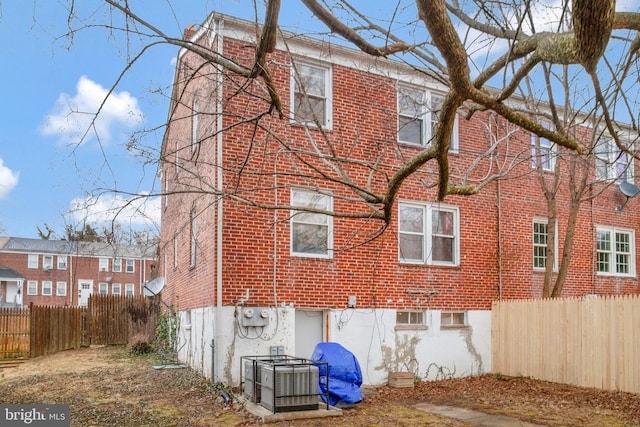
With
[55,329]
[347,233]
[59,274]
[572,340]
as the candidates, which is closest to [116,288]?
[59,274]

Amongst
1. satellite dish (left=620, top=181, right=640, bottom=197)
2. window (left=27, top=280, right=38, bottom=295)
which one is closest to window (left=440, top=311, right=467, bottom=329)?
satellite dish (left=620, top=181, right=640, bottom=197)

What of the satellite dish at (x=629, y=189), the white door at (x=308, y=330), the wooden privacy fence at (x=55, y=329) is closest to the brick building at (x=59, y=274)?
the wooden privacy fence at (x=55, y=329)

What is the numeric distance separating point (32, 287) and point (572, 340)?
4845 cm

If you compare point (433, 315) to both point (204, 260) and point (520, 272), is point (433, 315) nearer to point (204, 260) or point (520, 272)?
point (520, 272)

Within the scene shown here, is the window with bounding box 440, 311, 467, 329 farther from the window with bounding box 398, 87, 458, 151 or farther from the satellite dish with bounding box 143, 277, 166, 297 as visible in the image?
the satellite dish with bounding box 143, 277, 166, 297

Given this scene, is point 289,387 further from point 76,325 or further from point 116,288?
point 116,288

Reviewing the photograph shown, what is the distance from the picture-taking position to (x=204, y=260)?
40.6 feet

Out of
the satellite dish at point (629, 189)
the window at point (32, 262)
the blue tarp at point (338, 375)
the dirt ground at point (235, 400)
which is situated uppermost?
the satellite dish at point (629, 189)

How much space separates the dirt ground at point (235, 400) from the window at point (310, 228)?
3192mm

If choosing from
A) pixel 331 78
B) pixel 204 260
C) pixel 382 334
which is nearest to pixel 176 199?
pixel 204 260

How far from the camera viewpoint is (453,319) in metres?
14.1

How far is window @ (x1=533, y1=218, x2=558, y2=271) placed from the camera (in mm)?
15508

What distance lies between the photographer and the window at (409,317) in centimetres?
1331

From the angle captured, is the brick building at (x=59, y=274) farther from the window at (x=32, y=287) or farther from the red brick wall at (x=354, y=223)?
the red brick wall at (x=354, y=223)
